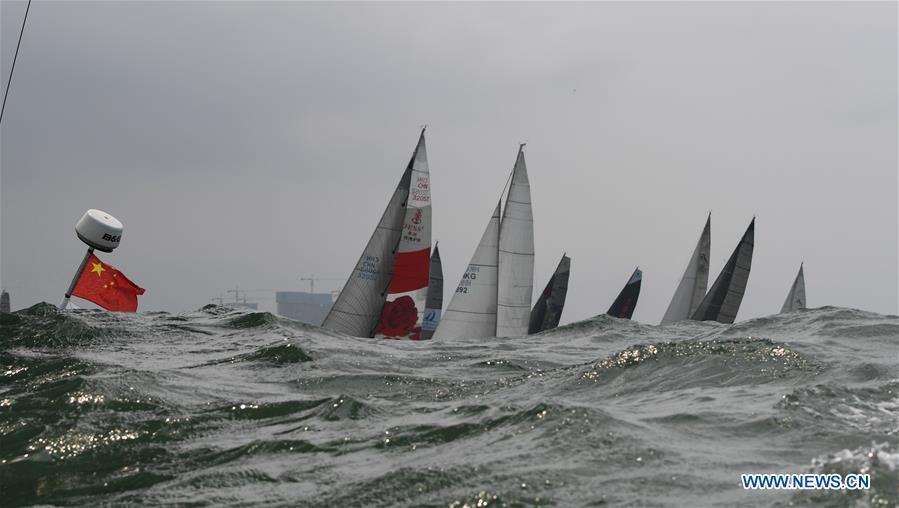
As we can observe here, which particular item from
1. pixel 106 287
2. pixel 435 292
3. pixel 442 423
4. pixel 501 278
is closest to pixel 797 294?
pixel 435 292

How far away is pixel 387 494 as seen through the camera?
6.62 metres

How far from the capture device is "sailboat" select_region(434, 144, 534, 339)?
117ft

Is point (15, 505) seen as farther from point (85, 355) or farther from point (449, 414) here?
point (85, 355)

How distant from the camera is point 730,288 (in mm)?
42656

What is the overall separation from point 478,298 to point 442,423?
89.9 ft

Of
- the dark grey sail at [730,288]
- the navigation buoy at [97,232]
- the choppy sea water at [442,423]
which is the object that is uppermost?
the dark grey sail at [730,288]

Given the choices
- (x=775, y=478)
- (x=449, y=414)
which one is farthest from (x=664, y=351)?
(x=775, y=478)

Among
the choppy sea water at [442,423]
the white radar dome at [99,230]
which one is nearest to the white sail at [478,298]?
the white radar dome at [99,230]

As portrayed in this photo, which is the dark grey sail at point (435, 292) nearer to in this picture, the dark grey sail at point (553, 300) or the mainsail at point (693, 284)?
the dark grey sail at point (553, 300)

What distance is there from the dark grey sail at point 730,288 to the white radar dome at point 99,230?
3156 centimetres

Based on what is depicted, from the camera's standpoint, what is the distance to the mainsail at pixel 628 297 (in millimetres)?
53406

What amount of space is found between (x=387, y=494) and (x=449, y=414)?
8.36 ft

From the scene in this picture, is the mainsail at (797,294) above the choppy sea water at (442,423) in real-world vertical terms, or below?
above

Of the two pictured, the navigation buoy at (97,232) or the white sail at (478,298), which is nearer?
the navigation buoy at (97,232)
